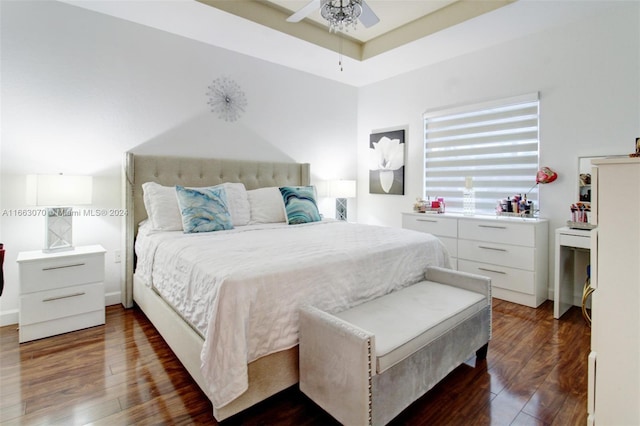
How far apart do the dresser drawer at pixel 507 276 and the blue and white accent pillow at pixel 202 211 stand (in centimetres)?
237

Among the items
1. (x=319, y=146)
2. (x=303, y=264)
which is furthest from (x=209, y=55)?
(x=303, y=264)

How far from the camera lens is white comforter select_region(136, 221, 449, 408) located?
1.37m

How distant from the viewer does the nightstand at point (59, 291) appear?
87.1 inches

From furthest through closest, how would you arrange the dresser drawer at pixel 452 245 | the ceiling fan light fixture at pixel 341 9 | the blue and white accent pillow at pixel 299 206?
the dresser drawer at pixel 452 245
the blue and white accent pillow at pixel 299 206
the ceiling fan light fixture at pixel 341 9

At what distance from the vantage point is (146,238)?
258 cm

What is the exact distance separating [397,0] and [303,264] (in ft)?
8.86

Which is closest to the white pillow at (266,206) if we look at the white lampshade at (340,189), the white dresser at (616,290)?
the white lampshade at (340,189)

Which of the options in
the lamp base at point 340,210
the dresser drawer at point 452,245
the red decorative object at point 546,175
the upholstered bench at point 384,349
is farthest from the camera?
the lamp base at point 340,210

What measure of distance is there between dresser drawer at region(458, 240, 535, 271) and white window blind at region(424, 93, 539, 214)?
51 cm

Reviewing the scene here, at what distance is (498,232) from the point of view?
305 centimetres

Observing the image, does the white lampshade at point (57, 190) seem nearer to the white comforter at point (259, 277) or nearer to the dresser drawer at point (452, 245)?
the white comforter at point (259, 277)

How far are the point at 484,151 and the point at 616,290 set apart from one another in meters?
2.82

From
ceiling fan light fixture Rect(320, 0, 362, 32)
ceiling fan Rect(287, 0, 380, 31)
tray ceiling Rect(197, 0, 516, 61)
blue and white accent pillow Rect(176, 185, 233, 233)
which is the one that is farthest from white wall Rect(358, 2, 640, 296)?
blue and white accent pillow Rect(176, 185, 233, 233)

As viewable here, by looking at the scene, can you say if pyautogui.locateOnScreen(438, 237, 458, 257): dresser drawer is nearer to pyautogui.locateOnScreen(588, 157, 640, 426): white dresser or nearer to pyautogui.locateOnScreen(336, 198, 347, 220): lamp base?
pyautogui.locateOnScreen(336, 198, 347, 220): lamp base
